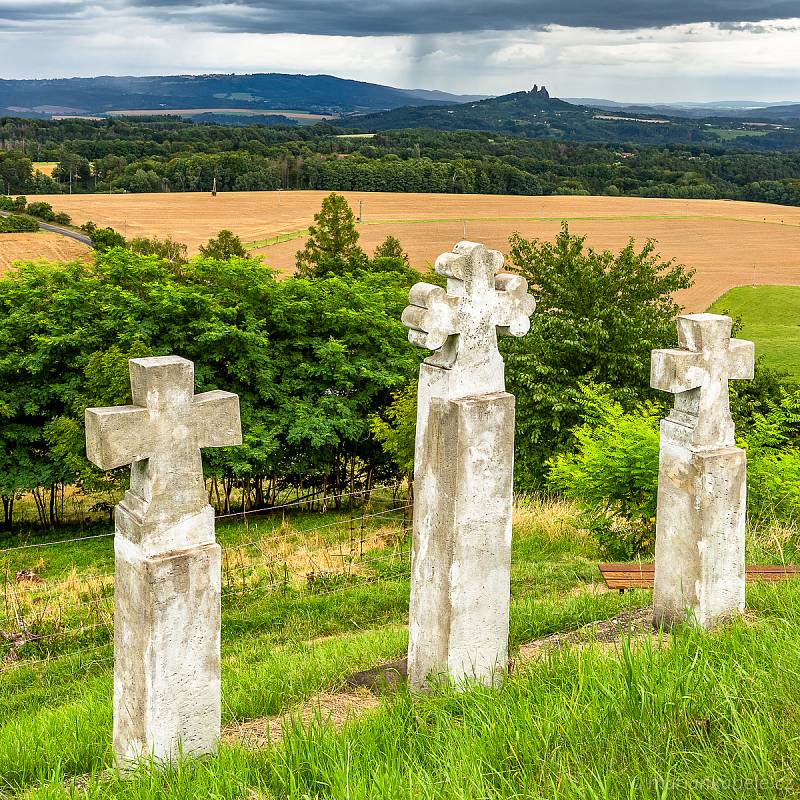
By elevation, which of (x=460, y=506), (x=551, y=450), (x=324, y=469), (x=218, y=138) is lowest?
(x=324, y=469)

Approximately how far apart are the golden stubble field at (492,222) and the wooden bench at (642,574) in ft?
168

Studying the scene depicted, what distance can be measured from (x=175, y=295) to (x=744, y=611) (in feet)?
82.3

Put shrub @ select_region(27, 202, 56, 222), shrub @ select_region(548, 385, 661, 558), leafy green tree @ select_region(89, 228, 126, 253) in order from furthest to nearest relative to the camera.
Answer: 1. shrub @ select_region(27, 202, 56, 222)
2. leafy green tree @ select_region(89, 228, 126, 253)
3. shrub @ select_region(548, 385, 661, 558)

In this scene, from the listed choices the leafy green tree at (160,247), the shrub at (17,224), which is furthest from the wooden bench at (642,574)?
the shrub at (17,224)

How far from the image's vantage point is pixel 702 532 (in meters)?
6.78

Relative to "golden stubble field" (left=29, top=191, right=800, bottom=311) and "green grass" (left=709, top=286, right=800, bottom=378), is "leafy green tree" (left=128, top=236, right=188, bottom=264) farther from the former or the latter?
"green grass" (left=709, top=286, right=800, bottom=378)

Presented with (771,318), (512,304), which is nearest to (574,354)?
(512,304)

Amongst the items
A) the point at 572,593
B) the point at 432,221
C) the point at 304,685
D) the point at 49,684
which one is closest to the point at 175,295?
the point at 49,684

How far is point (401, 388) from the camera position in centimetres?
3170

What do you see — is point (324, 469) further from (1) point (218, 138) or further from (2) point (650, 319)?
(1) point (218, 138)

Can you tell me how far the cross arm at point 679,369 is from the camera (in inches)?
264

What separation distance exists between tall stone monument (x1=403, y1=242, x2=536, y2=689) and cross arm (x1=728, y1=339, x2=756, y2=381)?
1879 millimetres

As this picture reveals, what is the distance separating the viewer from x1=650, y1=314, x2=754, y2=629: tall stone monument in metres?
6.78

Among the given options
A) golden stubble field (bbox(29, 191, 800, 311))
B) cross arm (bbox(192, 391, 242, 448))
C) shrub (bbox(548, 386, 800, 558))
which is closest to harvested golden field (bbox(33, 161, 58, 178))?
golden stubble field (bbox(29, 191, 800, 311))
